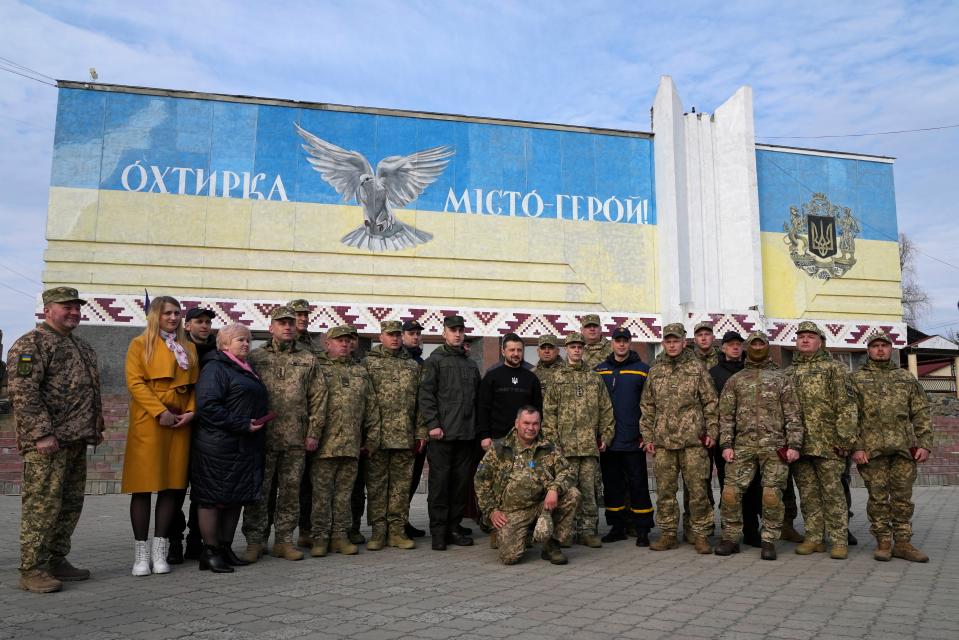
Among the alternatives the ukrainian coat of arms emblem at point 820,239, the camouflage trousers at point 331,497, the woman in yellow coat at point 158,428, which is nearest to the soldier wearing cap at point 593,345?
the camouflage trousers at point 331,497

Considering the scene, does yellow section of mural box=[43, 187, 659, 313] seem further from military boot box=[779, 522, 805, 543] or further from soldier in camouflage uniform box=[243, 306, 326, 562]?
military boot box=[779, 522, 805, 543]

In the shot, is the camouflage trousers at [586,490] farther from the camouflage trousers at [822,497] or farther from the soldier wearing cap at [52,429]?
the soldier wearing cap at [52,429]

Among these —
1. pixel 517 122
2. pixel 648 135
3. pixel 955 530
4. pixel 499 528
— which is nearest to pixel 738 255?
pixel 648 135

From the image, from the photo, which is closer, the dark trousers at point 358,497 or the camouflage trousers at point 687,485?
the camouflage trousers at point 687,485

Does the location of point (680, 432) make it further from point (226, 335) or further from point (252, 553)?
point (226, 335)

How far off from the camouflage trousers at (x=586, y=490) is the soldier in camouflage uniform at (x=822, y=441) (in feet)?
5.71

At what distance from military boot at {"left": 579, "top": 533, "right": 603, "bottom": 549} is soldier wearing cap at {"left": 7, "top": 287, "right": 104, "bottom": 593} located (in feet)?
13.2

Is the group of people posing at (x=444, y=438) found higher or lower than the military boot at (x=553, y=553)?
higher

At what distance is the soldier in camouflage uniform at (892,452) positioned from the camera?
597 centimetres

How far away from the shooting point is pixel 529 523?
589 centimetres

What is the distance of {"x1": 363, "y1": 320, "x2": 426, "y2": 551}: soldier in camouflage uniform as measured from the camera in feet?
21.4

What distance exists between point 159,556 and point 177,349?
1529mm

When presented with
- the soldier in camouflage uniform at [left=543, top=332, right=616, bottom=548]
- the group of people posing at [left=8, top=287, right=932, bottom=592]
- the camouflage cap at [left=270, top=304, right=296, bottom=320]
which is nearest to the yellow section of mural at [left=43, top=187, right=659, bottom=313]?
the group of people posing at [left=8, top=287, right=932, bottom=592]

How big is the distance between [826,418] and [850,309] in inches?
592
